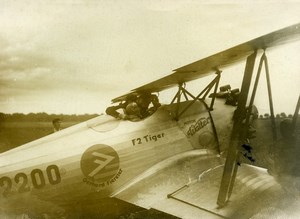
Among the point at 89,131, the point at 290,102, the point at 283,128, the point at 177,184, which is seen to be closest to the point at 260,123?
the point at 290,102

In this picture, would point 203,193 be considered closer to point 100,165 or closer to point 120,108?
point 100,165

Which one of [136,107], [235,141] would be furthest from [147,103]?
[235,141]

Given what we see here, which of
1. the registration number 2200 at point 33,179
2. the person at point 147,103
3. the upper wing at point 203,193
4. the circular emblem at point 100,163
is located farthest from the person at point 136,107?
the registration number 2200 at point 33,179

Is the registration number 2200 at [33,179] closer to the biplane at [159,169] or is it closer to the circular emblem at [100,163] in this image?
the biplane at [159,169]

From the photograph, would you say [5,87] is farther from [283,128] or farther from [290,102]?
[290,102]

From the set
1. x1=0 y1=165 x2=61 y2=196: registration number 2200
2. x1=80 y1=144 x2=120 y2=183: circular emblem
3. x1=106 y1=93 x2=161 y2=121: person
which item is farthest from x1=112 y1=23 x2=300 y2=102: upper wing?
x1=0 y1=165 x2=61 y2=196: registration number 2200
